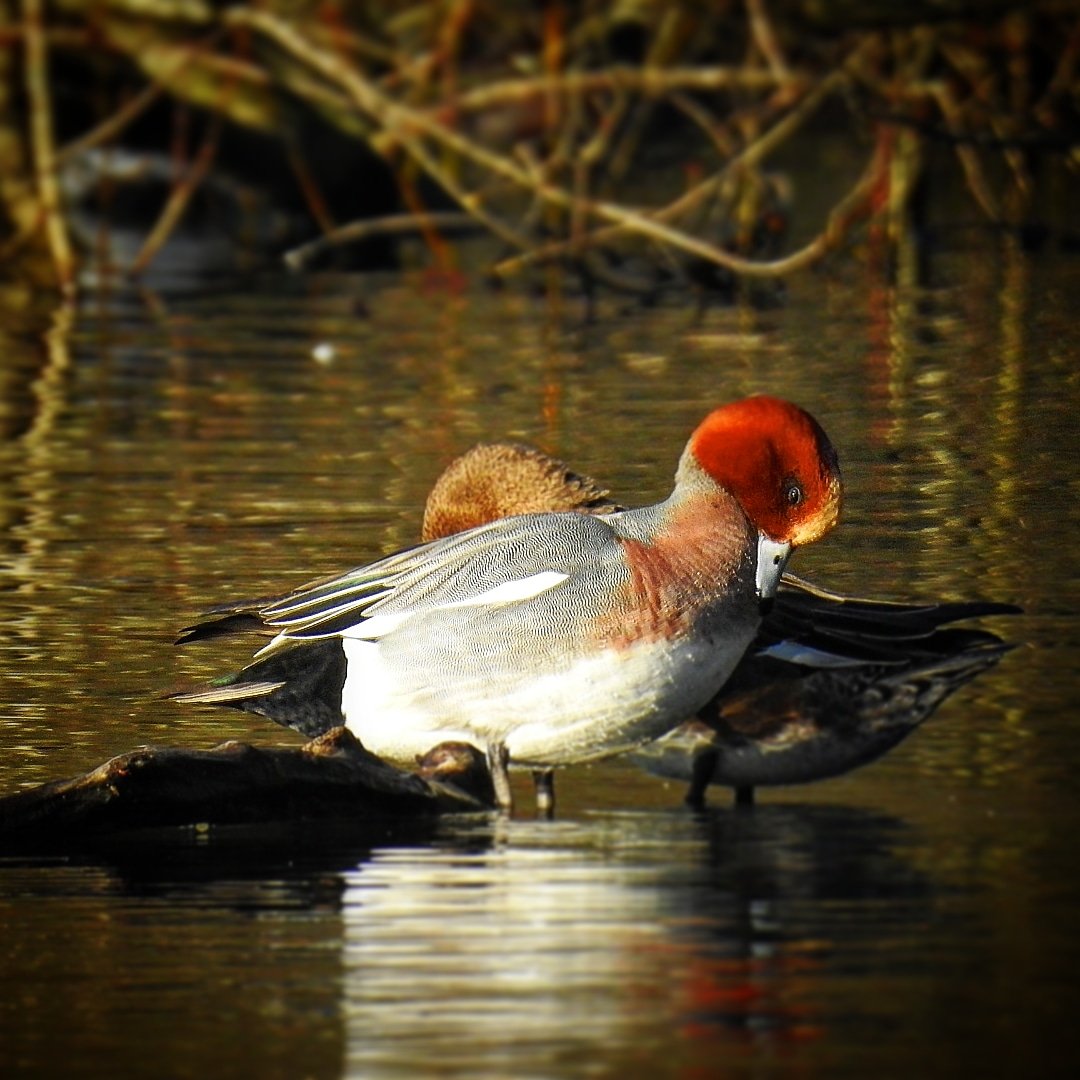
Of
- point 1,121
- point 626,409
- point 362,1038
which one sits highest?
point 1,121

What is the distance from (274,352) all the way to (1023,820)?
8226mm

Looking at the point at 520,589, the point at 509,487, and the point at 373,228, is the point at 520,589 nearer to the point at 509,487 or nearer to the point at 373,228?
the point at 509,487

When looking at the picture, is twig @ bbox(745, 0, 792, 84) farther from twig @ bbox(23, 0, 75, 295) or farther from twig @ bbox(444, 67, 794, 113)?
twig @ bbox(23, 0, 75, 295)

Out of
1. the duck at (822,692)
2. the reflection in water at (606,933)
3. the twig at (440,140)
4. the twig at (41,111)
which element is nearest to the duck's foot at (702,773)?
the duck at (822,692)

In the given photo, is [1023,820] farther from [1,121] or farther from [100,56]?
→ [100,56]

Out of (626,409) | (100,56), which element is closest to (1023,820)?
(626,409)

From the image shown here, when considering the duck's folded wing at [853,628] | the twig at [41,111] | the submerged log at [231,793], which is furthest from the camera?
the twig at [41,111]

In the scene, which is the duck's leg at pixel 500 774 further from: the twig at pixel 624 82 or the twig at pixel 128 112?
the twig at pixel 624 82

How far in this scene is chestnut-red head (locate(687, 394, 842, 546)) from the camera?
503cm

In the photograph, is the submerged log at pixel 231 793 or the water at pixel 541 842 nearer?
the water at pixel 541 842

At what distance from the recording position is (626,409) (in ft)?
32.9

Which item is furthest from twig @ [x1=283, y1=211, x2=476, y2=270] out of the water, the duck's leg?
the duck's leg

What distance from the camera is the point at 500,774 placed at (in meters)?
4.99

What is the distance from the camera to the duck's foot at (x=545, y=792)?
4.90 m
